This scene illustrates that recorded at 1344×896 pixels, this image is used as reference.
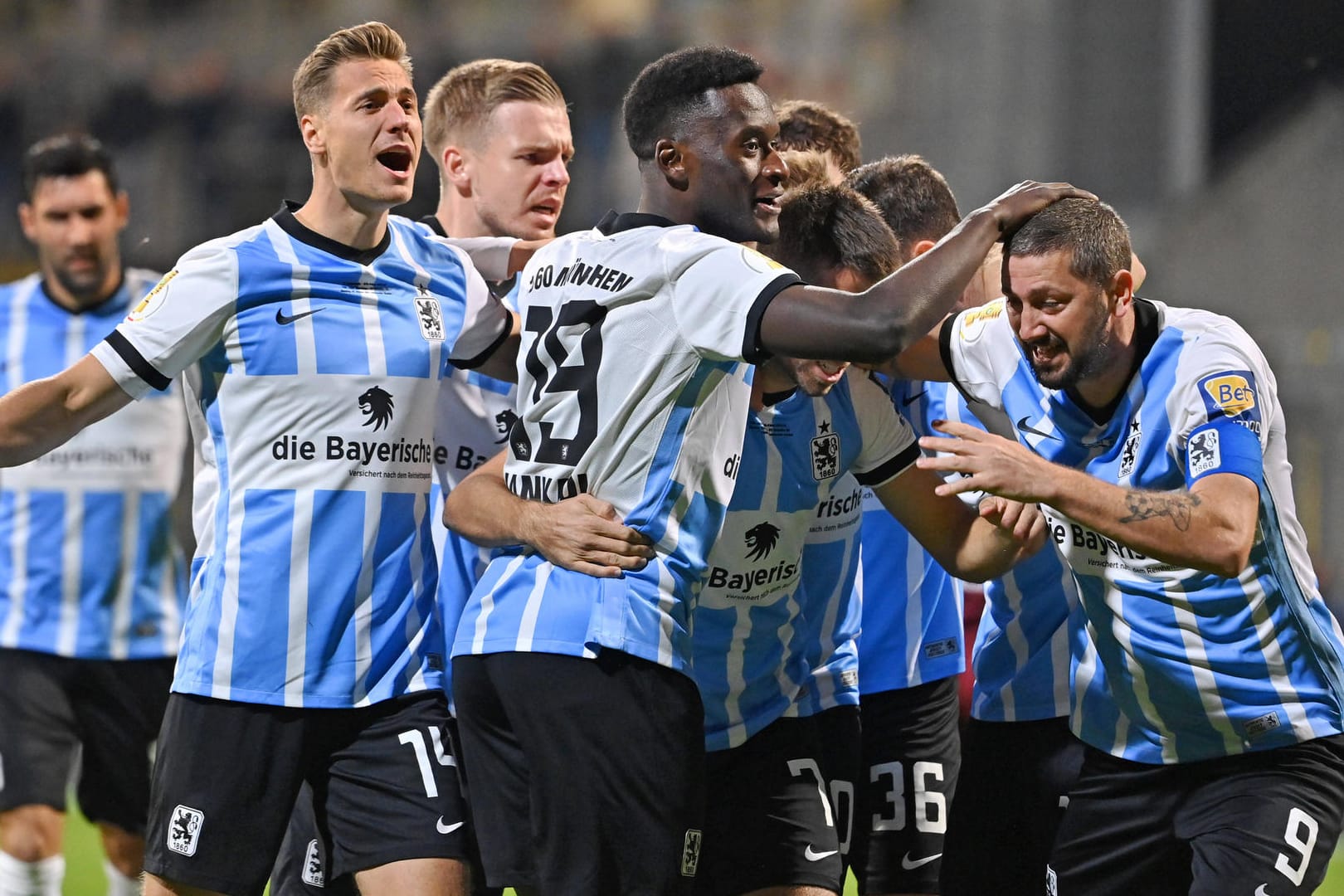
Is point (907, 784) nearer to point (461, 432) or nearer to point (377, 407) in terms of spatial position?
point (461, 432)

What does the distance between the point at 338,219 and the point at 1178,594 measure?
2.21 m

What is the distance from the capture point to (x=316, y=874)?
4.40m

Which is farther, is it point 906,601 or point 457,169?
point 457,169

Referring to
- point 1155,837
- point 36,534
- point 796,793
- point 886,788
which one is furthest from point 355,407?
point 36,534

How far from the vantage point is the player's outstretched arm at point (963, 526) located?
4.20 meters

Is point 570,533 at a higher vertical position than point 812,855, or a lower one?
higher

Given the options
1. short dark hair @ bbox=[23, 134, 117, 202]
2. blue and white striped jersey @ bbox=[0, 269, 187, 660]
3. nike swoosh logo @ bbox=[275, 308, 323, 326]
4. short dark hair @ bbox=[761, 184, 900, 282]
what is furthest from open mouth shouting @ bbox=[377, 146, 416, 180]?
short dark hair @ bbox=[23, 134, 117, 202]

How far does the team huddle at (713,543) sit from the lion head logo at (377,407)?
12mm

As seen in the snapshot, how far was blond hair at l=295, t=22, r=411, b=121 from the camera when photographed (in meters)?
4.46

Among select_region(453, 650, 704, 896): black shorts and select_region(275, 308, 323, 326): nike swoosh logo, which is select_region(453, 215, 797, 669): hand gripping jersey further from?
select_region(275, 308, 323, 326): nike swoosh logo

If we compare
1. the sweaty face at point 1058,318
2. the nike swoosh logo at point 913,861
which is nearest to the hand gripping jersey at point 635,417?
the sweaty face at point 1058,318

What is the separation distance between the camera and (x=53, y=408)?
13.3ft

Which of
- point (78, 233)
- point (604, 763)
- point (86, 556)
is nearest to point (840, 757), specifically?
point (604, 763)

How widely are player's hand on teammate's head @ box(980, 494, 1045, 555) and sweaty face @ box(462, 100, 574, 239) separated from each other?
6.22 ft
